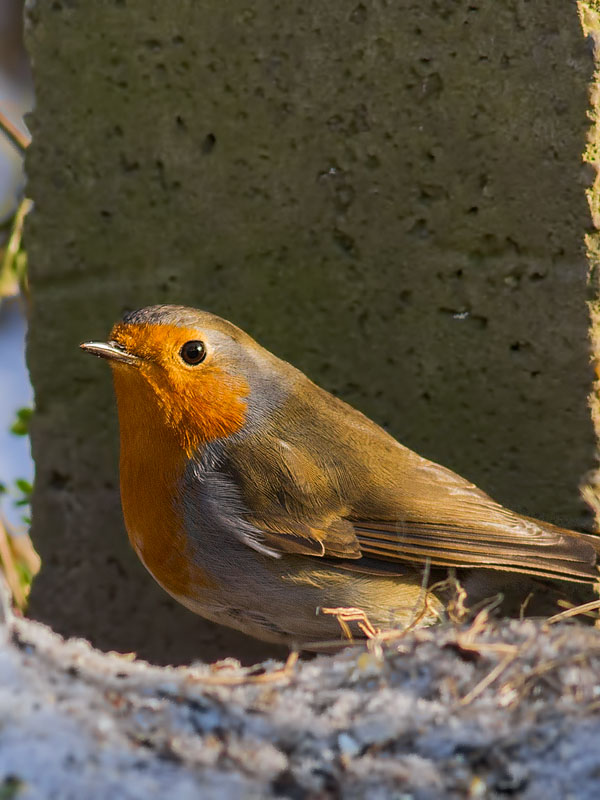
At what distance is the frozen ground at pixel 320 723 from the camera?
1.85 meters

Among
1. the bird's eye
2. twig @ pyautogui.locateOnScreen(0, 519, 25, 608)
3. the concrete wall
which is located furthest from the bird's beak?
twig @ pyautogui.locateOnScreen(0, 519, 25, 608)

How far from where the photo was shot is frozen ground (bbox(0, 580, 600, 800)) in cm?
185

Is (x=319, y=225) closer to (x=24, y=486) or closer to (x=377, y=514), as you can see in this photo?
(x=377, y=514)

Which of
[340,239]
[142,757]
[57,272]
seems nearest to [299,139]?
[340,239]

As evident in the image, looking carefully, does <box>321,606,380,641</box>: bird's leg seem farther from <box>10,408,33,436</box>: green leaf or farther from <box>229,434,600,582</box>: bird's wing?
<box>10,408,33,436</box>: green leaf

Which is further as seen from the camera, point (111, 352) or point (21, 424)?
point (21, 424)

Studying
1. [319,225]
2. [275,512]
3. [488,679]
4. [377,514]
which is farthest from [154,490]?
[488,679]

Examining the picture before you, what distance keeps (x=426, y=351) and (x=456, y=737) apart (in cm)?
162

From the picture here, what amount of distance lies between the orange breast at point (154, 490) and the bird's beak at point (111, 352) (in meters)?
0.04

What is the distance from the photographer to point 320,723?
80.6 inches

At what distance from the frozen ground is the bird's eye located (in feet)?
3.28

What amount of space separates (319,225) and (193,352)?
0.69 metres

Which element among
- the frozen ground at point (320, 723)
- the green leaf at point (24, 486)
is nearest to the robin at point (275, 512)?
the frozen ground at point (320, 723)

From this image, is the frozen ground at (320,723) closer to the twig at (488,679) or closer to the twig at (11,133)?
the twig at (488,679)
